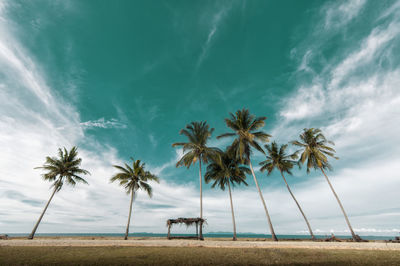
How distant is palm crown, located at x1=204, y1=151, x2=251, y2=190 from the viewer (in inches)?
1186

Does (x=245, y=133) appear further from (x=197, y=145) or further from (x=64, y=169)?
(x=64, y=169)

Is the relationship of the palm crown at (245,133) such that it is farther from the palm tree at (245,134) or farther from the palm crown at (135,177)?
the palm crown at (135,177)

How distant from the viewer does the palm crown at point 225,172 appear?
30.1 m

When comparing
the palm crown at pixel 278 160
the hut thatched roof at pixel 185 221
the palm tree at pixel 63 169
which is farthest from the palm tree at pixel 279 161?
the palm tree at pixel 63 169

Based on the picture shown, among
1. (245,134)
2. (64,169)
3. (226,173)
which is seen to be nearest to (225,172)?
(226,173)

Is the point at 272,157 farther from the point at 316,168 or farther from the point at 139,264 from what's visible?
the point at 139,264

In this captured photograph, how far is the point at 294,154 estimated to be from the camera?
93.8 ft

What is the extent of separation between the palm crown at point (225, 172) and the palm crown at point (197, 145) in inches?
184

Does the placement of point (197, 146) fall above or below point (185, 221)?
above

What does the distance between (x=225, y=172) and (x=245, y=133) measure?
855cm

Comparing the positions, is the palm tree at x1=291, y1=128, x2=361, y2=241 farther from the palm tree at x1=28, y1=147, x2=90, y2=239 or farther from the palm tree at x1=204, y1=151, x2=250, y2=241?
the palm tree at x1=28, y1=147, x2=90, y2=239

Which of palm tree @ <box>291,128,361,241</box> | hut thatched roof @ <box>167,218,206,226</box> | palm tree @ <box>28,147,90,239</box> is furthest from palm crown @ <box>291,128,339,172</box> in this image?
palm tree @ <box>28,147,90,239</box>

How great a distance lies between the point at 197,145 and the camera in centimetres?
2653

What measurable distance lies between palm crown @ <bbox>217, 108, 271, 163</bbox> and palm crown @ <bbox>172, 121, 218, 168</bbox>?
238 cm
